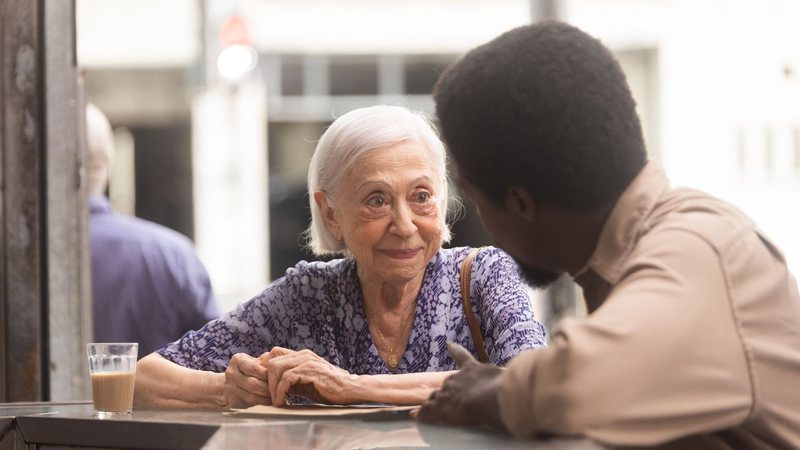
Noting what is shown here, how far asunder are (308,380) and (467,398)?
87 cm

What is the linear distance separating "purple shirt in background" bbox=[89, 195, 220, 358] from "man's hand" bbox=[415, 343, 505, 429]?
9.48 feet

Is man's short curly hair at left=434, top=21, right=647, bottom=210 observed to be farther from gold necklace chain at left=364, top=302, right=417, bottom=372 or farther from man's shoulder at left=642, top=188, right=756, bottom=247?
gold necklace chain at left=364, top=302, right=417, bottom=372

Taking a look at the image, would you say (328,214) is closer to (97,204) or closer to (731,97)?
(97,204)

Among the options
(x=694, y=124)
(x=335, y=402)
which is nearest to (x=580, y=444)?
(x=335, y=402)

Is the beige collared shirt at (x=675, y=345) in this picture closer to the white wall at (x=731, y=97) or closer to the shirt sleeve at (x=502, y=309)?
the shirt sleeve at (x=502, y=309)

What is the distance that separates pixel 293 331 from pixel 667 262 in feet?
5.87

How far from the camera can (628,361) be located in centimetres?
158

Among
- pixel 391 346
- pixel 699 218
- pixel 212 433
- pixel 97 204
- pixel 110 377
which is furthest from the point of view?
pixel 97 204

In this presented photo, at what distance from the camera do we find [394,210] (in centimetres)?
318

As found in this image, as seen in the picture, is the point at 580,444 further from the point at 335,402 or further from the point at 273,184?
the point at 273,184

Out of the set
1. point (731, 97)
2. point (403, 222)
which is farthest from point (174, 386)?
point (731, 97)

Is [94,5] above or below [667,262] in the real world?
above

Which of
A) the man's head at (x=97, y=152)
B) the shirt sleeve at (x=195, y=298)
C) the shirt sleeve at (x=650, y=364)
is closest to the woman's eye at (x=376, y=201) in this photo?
the shirt sleeve at (x=650, y=364)

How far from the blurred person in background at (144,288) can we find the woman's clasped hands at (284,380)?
1891mm
